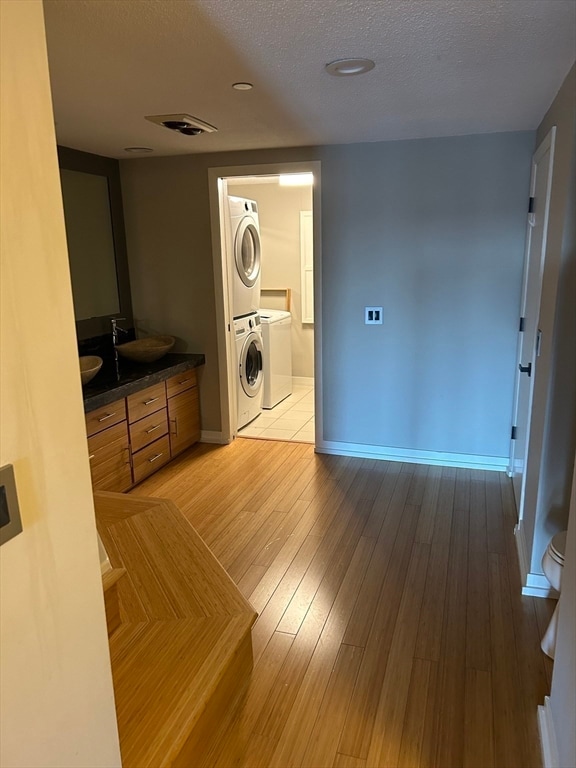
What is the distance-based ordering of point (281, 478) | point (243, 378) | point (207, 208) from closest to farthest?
point (281, 478)
point (207, 208)
point (243, 378)

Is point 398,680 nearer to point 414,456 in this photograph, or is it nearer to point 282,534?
point 282,534

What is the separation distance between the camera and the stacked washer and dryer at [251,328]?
4.55 m

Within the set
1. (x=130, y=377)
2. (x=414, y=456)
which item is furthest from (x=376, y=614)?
(x=130, y=377)

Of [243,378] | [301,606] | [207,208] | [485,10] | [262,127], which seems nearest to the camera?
[485,10]

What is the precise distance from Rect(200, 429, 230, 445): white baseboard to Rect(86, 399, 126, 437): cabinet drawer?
1.14m

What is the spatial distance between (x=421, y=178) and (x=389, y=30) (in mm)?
1960

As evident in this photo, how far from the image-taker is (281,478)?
3.89 meters

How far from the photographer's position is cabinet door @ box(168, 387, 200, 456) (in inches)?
165

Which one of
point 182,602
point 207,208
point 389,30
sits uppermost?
point 389,30

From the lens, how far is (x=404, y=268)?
12.5 ft

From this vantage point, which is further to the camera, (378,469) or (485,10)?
(378,469)

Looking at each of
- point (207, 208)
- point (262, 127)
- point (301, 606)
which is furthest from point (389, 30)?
point (207, 208)

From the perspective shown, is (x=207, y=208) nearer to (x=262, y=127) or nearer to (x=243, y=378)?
(x=262, y=127)

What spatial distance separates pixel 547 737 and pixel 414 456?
96.3 inches
